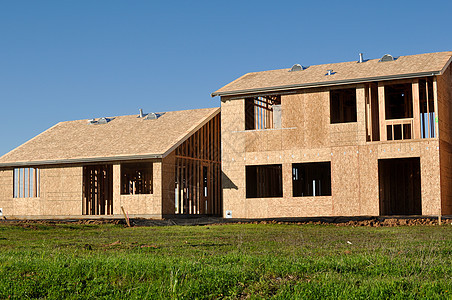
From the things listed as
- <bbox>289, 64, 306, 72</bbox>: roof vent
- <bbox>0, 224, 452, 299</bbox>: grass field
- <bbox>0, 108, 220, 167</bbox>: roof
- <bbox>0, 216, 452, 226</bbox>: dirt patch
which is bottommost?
<bbox>0, 216, 452, 226</bbox>: dirt patch

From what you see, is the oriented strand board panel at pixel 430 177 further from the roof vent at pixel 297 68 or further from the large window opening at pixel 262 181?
the large window opening at pixel 262 181

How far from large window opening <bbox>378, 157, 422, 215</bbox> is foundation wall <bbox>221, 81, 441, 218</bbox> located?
5.55m

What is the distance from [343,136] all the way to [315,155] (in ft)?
5.23

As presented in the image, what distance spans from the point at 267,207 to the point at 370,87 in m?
7.59

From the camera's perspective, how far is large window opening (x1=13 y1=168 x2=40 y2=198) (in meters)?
34.7

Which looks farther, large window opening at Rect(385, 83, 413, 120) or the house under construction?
large window opening at Rect(385, 83, 413, 120)

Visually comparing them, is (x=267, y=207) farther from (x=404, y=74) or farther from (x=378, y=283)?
(x=378, y=283)

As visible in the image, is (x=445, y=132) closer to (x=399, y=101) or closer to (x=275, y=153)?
(x=399, y=101)

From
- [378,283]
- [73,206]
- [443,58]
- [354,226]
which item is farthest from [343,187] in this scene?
[378,283]

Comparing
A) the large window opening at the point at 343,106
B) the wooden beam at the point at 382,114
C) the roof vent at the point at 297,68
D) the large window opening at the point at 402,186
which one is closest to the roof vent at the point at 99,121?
the roof vent at the point at 297,68

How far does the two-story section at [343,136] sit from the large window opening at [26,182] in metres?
12.6

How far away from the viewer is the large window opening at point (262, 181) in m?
33.4

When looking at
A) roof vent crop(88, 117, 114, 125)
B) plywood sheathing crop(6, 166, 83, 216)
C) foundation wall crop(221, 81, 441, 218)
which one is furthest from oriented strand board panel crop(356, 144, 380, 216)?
roof vent crop(88, 117, 114, 125)

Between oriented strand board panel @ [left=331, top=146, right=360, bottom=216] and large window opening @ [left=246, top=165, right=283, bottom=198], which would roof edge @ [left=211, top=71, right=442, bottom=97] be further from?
large window opening @ [left=246, top=165, right=283, bottom=198]
